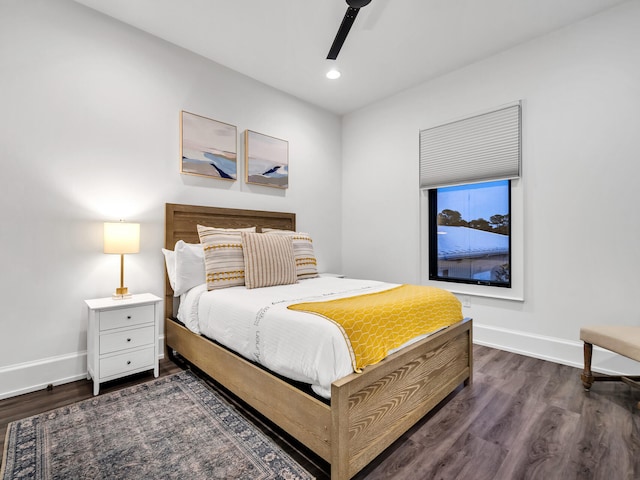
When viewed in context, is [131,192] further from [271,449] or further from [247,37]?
[271,449]

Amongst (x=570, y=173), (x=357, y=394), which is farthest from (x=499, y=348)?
(x=357, y=394)

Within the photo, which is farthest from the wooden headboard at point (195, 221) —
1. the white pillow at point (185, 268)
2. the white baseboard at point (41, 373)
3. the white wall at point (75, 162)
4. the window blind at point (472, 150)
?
the window blind at point (472, 150)

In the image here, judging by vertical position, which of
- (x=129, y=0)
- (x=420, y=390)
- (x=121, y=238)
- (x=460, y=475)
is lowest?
(x=460, y=475)

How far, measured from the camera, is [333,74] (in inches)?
133

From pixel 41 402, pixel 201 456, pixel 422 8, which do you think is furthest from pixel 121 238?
pixel 422 8

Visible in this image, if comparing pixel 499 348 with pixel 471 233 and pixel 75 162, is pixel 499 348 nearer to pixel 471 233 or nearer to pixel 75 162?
pixel 471 233

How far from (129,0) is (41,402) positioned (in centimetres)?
290

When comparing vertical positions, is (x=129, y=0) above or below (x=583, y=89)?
above

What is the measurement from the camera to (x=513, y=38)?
281 cm

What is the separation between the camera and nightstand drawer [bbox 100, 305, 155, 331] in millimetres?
2188

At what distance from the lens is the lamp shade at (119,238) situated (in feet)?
7.51

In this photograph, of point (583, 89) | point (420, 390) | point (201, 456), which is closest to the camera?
point (201, 456)

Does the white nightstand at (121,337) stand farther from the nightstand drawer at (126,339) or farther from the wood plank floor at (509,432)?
the wood plank floor at (509,432)

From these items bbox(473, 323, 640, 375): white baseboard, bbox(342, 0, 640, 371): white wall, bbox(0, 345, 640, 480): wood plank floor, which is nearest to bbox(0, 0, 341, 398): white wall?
bbox(0, 345, 640, 480): wood plank floor
